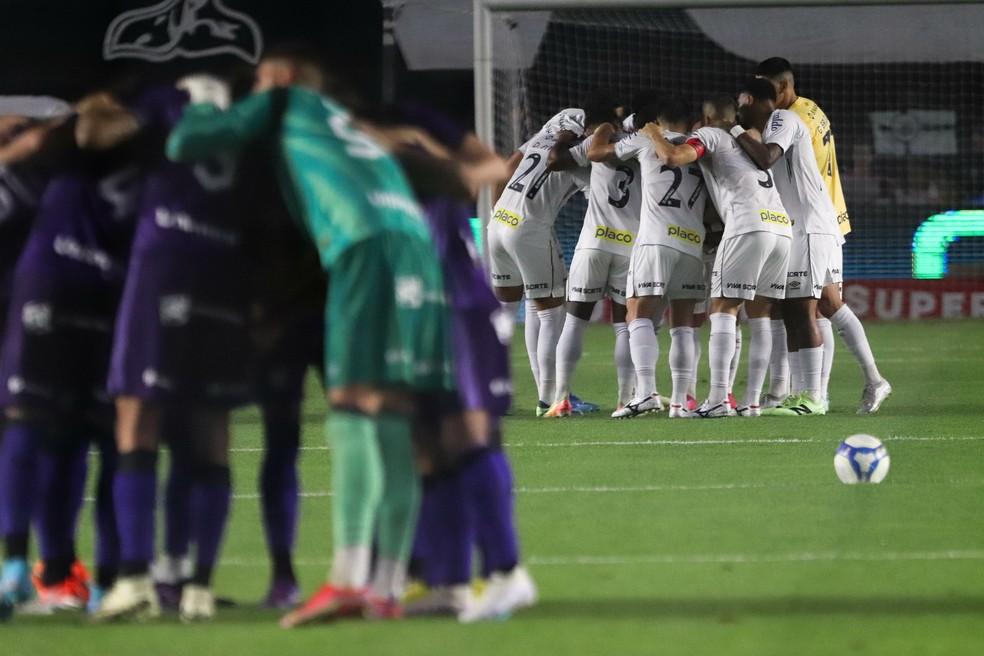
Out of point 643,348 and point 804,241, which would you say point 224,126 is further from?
point 804,241

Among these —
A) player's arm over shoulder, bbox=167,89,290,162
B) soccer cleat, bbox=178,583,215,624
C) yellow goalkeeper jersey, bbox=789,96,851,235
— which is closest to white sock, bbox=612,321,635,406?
yellow goalkeeper jersey, bbox=789,96,851,235

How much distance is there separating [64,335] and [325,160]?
1.12m

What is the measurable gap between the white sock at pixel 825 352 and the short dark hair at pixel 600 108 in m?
1.96

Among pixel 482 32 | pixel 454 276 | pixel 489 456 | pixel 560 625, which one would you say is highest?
pixel 482 32

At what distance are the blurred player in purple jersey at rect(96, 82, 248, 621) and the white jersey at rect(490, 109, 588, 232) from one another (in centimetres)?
691

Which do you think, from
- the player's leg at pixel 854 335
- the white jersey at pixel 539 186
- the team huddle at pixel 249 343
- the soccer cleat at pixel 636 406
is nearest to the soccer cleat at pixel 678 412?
the soccer cleat at pixel 636 406

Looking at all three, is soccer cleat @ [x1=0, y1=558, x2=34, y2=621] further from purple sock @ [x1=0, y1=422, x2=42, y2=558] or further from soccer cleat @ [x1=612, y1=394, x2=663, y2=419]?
soccer cleat @ [x1=612, y1=394, x2=663, y2=419]

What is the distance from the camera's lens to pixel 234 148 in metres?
5.62

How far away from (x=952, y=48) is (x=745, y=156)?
13467mm

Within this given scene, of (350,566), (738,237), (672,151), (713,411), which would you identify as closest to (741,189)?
(738,237)

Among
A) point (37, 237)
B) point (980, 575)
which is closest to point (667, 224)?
point (980, 575)

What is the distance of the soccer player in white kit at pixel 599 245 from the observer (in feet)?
41.1

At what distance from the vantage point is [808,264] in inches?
482

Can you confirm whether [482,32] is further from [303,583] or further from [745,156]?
[303,583]
